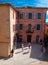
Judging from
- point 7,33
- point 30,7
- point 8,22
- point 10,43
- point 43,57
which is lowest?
point 43,57

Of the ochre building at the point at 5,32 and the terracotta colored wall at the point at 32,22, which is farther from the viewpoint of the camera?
the terracotta colored wall at the point at 32,22

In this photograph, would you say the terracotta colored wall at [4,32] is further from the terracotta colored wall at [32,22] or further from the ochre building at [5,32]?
the terracotta colored wall at [32,22]

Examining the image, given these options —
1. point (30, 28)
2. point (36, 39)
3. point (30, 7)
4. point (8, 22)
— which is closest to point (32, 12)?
point (30, 7)

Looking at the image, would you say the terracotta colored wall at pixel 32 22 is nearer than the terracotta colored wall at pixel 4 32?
No

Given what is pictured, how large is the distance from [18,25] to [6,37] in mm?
12285

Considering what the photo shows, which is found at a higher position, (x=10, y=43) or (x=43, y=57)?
(x=10, y=43)

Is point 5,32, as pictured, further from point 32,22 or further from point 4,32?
point 32,22

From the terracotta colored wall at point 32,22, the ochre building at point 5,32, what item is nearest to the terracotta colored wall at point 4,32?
the ochre building at point 5,32

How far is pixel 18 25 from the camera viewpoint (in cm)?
3547

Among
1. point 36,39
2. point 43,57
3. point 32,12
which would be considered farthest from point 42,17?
point 43,57

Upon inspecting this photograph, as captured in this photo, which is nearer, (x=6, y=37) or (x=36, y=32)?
(x=6, y=37)

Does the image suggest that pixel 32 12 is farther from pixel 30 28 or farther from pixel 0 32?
pixel 0 32

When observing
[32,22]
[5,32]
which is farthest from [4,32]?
[32,22]

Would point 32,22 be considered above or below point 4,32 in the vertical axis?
above
